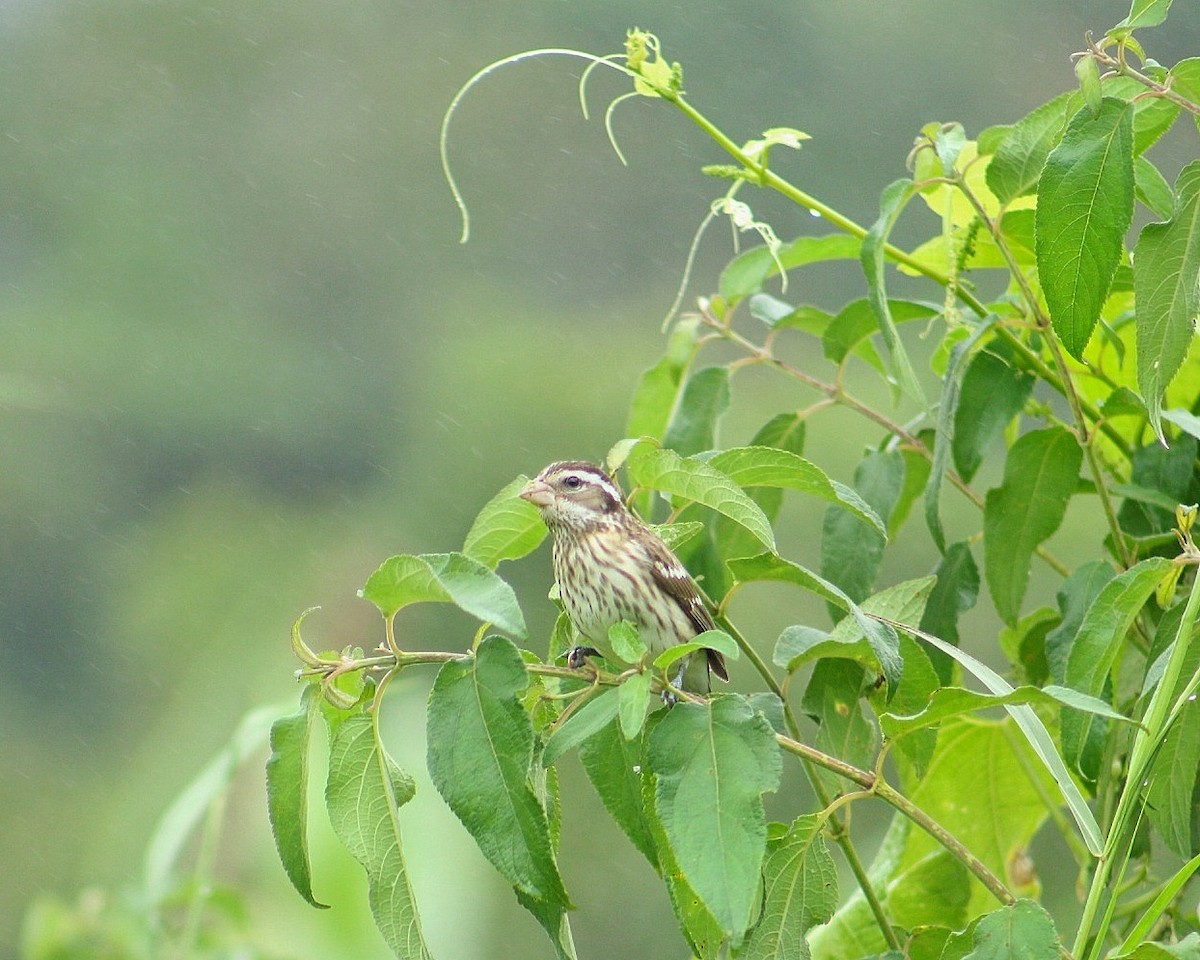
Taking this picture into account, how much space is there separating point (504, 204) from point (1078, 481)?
27.9ft

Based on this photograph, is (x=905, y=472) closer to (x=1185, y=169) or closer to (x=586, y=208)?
(x=1185, y=169)

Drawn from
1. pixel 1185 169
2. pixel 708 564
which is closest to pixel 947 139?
pixel 1185 169

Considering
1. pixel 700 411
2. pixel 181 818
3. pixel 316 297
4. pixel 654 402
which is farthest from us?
pixel 316 297

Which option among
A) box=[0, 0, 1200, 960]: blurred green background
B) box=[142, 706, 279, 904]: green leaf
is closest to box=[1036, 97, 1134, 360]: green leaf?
box=[142, 706, 279, 904]: green leaf

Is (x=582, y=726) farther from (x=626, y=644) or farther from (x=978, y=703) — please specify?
(x=978, y=703)

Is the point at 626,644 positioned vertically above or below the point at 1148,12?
below

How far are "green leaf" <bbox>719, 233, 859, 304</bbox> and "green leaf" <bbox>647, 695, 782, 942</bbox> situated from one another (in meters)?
0.56

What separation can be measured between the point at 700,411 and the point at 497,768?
56cm

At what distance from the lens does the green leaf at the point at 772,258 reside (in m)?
1.30

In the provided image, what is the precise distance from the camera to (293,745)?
877 mm

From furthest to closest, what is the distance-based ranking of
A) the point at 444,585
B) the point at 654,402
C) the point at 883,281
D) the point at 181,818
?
the point at 181,818
the point at 654,402
the point at 883,281
the point at 444,585

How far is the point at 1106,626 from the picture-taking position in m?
0.94

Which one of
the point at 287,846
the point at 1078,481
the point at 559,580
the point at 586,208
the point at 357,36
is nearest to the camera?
the point at 287,846

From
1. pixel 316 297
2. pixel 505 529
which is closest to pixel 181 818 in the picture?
pixel 505 529
